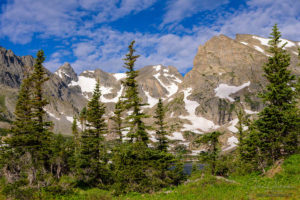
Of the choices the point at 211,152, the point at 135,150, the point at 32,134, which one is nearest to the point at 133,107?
the point at 135,150

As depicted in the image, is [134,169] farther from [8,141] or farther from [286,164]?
[8,141]

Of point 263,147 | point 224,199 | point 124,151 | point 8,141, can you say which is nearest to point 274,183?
point 224,199

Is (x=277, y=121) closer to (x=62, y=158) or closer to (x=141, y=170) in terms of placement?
(x=141, y=170)

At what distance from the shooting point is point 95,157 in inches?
1186

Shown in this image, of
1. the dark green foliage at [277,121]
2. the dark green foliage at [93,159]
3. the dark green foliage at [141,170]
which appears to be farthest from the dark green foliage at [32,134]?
the dark green foliage at [277,121]

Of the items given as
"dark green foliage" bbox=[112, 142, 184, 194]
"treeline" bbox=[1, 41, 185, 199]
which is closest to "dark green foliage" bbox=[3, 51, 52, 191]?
"treeline" bbox=[1, 41, 185, 199]

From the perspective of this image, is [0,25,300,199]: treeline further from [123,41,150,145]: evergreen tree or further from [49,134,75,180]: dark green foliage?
[49,134,75,180]: dark green foliage

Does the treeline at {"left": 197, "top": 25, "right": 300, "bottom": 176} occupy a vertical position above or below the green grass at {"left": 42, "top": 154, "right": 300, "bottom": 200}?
above

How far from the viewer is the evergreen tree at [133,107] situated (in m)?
25.4

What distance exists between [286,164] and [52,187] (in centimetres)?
1719

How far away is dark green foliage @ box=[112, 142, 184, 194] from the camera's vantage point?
1842 centimetres

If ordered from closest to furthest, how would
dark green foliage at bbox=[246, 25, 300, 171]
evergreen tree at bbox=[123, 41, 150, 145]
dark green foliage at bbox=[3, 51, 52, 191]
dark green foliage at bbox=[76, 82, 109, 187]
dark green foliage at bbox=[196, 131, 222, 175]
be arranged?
dark green foliage at bbox=[3, 51, 52, 191]
dark green foliage at bbox=[246, 25, 300, 171]
dark green foliage at bbox=[196, 131, 222, 175]
evergreen tree at bbox=[123, 41, 150, 145]
dark green foliage at bbox=[76, 82, 109, 187]

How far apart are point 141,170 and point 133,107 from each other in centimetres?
944

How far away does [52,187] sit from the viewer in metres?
13.8
